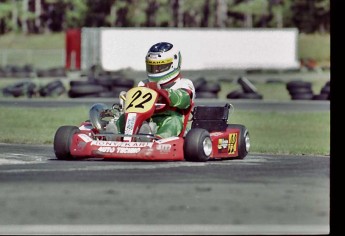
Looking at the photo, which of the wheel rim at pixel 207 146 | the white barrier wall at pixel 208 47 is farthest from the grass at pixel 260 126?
the white barrier wall at pixel 208 47

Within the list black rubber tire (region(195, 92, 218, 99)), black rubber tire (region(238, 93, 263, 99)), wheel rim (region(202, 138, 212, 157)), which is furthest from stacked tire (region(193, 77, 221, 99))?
wheel rim (region(202, 138, 212, 157))

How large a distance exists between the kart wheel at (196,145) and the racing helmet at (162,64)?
1.12 m

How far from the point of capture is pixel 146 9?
92312 mm

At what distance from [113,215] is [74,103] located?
2218 cm

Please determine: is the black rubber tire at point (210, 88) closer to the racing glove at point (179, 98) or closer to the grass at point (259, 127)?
the grass at point (259, 127)

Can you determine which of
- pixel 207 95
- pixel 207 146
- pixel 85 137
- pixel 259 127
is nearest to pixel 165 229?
pixel 207 146

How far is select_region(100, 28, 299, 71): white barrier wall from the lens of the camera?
181 ft

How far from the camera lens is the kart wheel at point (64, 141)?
12938 mm

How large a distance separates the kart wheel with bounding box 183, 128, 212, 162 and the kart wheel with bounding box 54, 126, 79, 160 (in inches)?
51.6

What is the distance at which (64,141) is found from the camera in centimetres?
1294

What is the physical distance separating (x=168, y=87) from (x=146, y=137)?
43.0 inches

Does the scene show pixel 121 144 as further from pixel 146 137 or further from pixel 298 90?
pixel 298 90

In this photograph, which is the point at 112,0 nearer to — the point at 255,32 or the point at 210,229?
the point at 255,32

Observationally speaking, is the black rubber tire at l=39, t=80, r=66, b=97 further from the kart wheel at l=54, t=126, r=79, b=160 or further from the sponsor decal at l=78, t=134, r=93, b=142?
the sponsor decal at l=78, t=134, r=93, b=142
